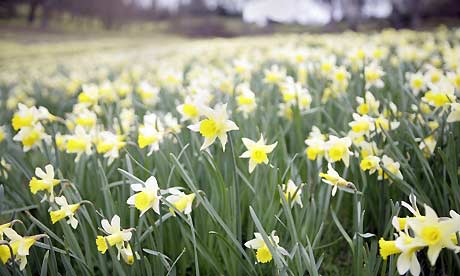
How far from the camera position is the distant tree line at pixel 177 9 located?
2175cm

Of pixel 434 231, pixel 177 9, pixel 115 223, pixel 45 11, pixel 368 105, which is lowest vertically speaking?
pixel 115 223

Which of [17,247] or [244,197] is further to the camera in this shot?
[244,197]

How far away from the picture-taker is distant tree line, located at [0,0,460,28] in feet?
71.3

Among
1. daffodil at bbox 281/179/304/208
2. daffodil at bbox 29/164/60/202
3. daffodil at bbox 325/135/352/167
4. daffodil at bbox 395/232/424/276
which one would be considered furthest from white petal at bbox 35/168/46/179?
daffodil at bbox 395/232/424/276

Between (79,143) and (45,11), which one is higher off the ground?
(45,11)

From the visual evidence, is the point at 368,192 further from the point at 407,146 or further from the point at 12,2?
the point at 12,2

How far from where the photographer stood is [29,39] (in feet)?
56.2

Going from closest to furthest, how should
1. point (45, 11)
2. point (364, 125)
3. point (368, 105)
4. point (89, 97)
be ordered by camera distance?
point (364, 125), point (368, 105), point (89, 97), point (45, 11)

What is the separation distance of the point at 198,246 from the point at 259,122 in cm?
103

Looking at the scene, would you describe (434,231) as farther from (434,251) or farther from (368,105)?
(368,105)

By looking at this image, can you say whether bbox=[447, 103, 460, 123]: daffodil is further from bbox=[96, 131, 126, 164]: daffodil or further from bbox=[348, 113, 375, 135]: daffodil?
bbox=[96, 131, 126, 164]: daffodil

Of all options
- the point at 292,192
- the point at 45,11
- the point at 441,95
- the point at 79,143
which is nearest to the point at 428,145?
the point at 441,95

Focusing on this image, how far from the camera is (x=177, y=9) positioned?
45719 millimetres

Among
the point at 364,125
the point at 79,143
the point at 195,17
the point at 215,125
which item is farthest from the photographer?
the point at 195,17
